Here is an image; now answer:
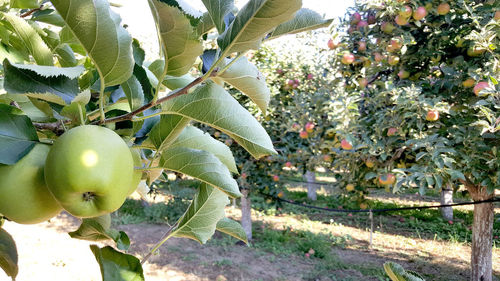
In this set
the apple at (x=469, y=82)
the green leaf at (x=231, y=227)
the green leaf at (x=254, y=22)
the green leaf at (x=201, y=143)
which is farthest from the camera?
the apple at (x=469, y=82)

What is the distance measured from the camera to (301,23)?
42 cm

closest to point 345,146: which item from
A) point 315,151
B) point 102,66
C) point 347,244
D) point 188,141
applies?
point 315,151

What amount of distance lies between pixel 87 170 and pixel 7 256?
315 mm

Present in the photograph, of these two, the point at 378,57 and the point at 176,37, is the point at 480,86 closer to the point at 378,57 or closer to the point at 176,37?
the point at 378,57

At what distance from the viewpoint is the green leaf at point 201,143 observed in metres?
0.54

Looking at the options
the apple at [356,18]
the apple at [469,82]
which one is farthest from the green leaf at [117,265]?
the apple at [356,18]

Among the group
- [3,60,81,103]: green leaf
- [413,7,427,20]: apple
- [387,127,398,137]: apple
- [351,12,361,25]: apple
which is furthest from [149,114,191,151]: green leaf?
[351,12,361,25]: apple

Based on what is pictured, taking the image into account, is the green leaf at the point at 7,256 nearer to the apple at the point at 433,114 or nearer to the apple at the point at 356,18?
the apple at the point at 433,114

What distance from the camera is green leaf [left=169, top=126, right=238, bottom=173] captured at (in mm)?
537

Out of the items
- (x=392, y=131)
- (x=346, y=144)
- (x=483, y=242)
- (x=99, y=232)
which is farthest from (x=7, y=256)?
(x=483, y=242)

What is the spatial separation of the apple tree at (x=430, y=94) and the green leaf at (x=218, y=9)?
8.04 feet

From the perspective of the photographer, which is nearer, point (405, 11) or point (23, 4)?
point (23, 4)

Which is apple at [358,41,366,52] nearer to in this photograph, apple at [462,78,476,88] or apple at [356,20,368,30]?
apple at [356,20,368,30]

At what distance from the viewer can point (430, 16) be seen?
3154 millimetres
